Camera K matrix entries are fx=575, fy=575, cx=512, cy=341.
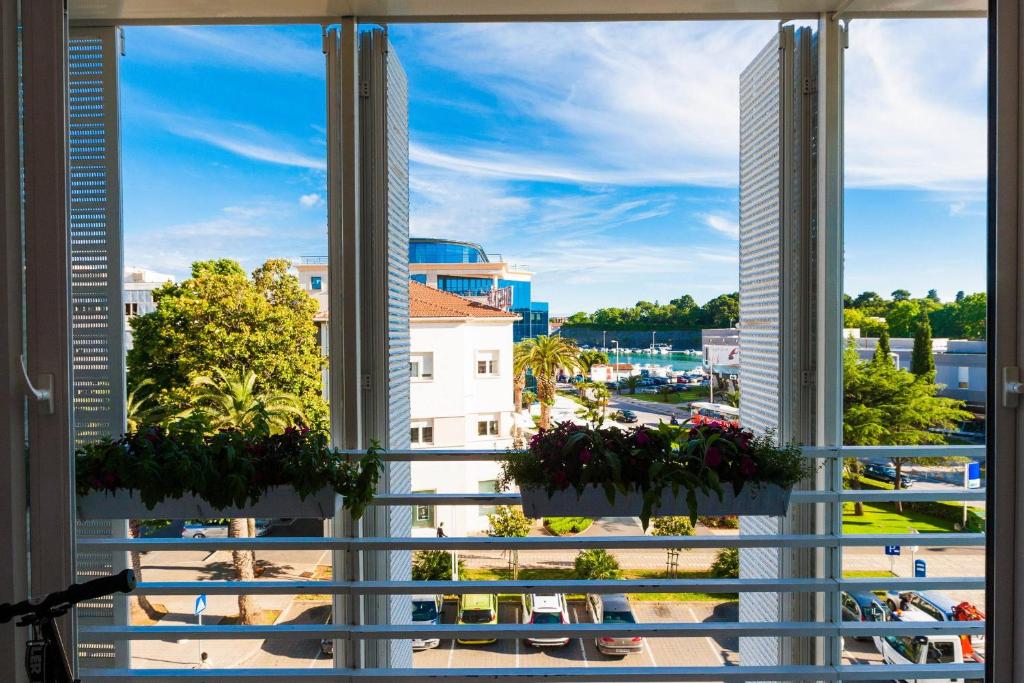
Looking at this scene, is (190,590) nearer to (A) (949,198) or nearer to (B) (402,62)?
(B) (402,62)

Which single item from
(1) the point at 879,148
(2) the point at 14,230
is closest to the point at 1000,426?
(1) the point at 879,148

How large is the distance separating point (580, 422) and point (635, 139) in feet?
10.4

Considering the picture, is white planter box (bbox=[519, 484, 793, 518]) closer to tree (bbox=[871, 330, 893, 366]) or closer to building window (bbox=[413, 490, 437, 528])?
building window (bbox=[413, 490, 437, 528])

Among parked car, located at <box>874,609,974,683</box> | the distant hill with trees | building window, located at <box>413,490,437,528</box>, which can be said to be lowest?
parked car, located at <box>874,609,974,683</box>

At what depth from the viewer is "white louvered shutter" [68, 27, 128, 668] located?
1.80 meters

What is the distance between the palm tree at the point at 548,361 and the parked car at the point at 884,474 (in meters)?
1.23

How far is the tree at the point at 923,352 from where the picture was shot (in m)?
2.49

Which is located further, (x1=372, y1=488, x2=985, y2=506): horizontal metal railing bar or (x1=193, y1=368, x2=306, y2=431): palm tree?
(x1=193, y1=368, x2=306, y2=431): palm tree

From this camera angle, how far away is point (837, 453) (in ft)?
6.01

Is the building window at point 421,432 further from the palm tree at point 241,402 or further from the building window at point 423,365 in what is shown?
the palm tree at point 241,402

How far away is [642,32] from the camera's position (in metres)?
2.76

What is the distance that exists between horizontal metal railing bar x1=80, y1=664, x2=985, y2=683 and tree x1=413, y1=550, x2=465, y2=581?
58 centimetres

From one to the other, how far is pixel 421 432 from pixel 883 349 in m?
2.08

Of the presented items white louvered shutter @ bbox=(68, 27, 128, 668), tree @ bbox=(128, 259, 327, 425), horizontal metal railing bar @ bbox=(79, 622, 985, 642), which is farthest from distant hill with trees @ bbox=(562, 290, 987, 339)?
tree @ bbox=(128, 259, 327, 425)
